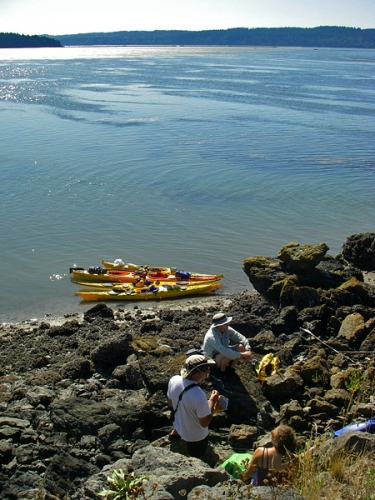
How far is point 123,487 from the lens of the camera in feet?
17.7

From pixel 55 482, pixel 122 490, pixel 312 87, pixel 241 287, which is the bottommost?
pixel 241 287

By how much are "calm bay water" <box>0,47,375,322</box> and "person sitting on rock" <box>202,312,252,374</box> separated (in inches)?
302

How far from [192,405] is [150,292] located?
31.7 feet

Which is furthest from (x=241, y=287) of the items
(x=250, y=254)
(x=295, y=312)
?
(x=295, y=312)

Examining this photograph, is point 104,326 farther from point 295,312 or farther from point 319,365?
point 319,365

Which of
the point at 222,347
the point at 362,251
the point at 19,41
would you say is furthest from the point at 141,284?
the point at 19,41

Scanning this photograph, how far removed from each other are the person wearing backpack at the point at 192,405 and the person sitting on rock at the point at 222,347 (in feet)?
6.56

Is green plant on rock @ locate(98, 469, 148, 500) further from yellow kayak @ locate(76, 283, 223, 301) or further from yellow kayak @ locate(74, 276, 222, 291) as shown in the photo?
yellow kayak @ locate(74, 276, 222, 291)

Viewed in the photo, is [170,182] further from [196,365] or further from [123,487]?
[123,487]

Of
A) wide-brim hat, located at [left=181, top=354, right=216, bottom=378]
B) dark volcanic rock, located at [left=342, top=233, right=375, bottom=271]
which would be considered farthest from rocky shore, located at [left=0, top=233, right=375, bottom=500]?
dark volcanic rock, located at [left=342, top=233, right=375, bottom=271]

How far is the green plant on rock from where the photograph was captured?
529 centimetres

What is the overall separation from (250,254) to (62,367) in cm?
1007

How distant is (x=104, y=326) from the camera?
13.4 metres

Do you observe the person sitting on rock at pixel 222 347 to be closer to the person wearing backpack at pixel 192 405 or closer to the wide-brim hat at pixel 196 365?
the person wearing backpack at pixel 192 405
